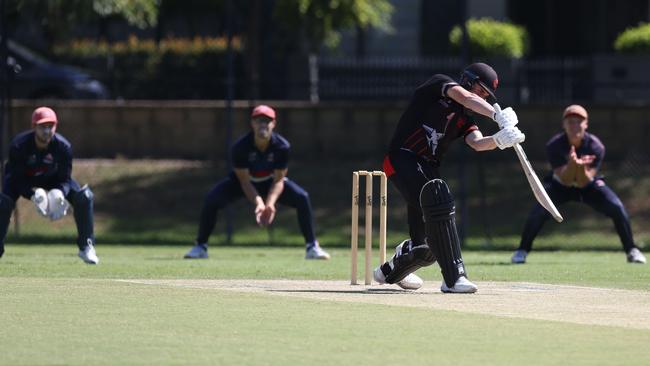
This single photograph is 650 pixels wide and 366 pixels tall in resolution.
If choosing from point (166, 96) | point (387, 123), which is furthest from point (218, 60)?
point (387, 123)

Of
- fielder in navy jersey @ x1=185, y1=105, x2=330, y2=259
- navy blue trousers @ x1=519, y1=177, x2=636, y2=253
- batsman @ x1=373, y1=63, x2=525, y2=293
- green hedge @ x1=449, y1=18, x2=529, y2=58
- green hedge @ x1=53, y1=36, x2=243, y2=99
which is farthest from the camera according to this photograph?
green hedge @ x1=53, y1=36, x2=243, y2=99

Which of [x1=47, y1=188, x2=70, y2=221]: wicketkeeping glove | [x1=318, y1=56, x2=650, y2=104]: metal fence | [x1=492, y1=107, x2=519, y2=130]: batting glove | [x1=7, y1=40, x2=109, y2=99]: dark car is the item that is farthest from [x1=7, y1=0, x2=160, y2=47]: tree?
[x1=492, y1=107, x2=519, y2=130]: batting glove

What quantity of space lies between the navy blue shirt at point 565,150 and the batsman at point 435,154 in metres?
5.16

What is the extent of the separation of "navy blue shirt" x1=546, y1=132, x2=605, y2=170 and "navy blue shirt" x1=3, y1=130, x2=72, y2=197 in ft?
17.3

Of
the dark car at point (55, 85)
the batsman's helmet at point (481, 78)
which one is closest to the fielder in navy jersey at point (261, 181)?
the batsman's helmet at point (481, 78)

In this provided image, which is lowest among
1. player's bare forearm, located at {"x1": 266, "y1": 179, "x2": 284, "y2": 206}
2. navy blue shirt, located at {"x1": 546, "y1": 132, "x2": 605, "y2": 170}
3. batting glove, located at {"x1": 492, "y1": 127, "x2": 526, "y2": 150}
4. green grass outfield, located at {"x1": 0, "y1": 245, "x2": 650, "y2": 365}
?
player's bare forearm, located at {"x1": 266, "y1": 179, "x2": 284, "y2": 206}

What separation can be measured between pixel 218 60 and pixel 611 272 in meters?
18.3

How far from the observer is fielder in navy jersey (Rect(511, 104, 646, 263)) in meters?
16.5

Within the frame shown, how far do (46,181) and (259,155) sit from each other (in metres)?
2.78

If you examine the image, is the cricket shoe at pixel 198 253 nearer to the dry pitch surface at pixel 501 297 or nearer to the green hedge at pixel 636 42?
the dry pitch surface at pixel 501 297

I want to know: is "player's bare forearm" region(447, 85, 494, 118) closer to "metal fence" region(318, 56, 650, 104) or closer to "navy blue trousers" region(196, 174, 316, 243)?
"navy blue trousers" region(196, 174, 316, 243)

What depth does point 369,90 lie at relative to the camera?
2662cm

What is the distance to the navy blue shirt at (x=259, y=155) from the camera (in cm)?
1723

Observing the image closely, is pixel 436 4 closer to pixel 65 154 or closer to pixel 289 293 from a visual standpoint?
pixel 65 154
